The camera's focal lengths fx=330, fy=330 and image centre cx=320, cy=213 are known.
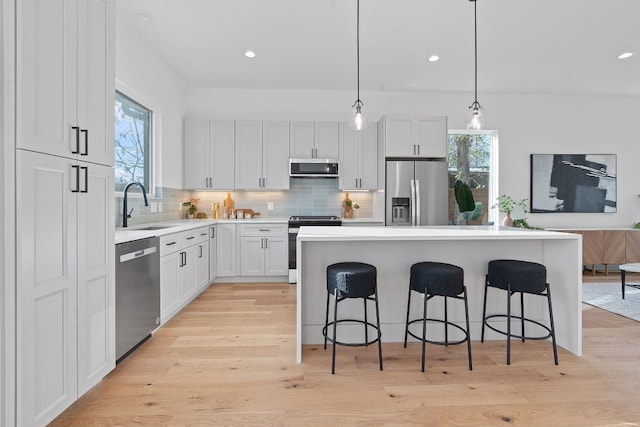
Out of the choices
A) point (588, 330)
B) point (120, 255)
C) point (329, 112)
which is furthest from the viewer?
point (329, 112)

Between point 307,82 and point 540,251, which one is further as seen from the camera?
point 307,82

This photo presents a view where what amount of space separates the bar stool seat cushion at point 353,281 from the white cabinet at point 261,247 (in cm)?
243

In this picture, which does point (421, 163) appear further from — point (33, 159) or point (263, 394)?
point (33, 159)

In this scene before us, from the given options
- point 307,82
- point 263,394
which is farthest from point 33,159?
point 307,82

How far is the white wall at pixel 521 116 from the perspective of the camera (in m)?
5.07

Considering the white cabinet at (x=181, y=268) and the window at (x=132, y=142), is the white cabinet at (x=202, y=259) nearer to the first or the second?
the white cabinet at (x=181, y=268)

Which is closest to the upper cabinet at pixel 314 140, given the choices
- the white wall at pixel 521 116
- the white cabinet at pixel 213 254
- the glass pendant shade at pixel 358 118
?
the white wall at pixel 521 116

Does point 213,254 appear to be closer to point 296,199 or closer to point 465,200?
point 296,199

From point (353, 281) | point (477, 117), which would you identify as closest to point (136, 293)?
point (353, 281)

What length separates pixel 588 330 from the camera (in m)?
2.88

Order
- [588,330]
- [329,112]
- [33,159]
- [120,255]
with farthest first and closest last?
[329,112], [588,330], [120,255], [33,159]

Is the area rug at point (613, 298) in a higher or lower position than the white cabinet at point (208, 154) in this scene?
lower

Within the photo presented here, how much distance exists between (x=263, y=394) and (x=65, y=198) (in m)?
1.49

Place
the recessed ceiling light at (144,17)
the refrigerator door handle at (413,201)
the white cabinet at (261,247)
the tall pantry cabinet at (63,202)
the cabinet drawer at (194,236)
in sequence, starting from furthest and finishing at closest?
the white cabinet at (261,247) → the refrigerator door handle at (413,201) → the cabinet drawer at (194,236) → the recessed ceiling light at (144,17) → the tall pantry cabinet at (63,202)
